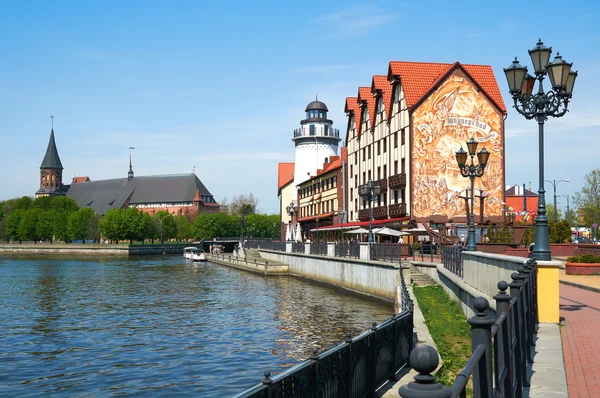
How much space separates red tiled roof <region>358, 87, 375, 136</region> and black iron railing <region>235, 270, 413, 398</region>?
47.4 metres

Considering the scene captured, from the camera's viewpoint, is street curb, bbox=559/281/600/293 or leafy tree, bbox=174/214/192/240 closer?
street curb, bbox=559/281/600/293

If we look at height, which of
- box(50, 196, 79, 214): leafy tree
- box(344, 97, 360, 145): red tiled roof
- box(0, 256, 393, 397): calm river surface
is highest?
box(344, 97, 360, 145): red tiled roof

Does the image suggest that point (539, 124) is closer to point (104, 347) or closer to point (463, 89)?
point (104, 347)

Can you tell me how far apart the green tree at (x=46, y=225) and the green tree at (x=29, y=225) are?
5.65ft

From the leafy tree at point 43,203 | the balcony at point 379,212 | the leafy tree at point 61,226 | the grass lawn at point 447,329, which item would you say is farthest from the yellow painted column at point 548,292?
the leafy tree at point 43,203

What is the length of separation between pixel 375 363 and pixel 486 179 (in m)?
43.1

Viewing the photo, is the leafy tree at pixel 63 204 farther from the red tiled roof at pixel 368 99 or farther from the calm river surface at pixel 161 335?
the calm river surface at pixel 161 335

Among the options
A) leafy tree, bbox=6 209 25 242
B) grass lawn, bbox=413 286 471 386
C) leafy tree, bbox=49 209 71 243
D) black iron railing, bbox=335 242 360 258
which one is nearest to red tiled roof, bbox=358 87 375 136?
black iron railing, bbox=335 242 360 258

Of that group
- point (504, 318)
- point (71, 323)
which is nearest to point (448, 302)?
point (71, 323)

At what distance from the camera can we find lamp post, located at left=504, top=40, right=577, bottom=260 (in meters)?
15.1

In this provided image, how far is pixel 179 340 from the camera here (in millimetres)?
23750

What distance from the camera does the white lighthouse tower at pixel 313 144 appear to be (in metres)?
97.0

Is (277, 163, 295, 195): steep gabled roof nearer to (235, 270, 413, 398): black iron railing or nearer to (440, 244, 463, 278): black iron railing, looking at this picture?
(440, 244, 463, 278): black iron railing

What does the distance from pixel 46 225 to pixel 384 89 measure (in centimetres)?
12362
